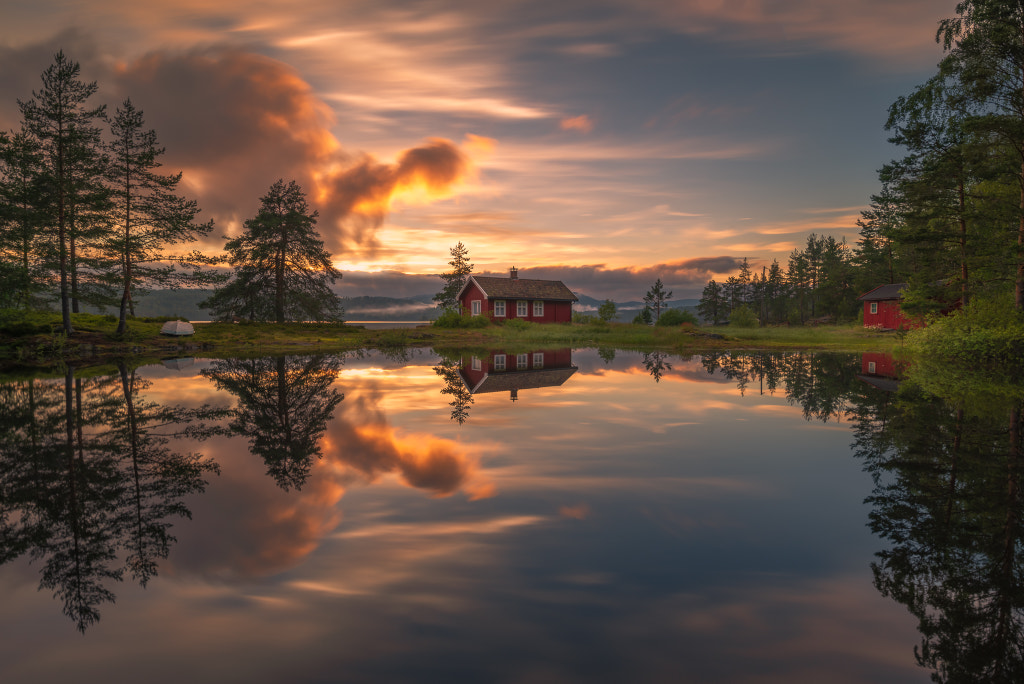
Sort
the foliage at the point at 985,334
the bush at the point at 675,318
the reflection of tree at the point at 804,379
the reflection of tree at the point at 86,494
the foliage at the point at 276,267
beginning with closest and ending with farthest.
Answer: the reflection of tree at the point at 86,494 → the reflection of tree at the point at 804,379 → the foliage at the point at 985,334 → the foliage at the point at 276,267 → the bush at the point at 675,318

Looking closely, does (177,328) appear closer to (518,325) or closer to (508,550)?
(518,325)

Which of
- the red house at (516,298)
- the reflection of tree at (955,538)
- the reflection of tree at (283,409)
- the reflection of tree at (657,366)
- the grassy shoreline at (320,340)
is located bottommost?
the reflection of tree at (955,538)

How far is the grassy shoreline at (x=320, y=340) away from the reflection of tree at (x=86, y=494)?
18572 millimetres

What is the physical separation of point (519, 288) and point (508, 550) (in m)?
54.6

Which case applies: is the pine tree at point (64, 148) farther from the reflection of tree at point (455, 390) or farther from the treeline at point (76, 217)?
the reflection of tree at point (455, 390)

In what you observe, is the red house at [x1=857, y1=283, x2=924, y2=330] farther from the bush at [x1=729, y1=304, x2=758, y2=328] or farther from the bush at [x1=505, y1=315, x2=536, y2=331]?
the bush at [x1=505, y1=315, x2=536, y2=331]

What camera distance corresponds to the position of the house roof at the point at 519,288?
56.5 m

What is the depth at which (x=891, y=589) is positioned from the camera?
4.54m

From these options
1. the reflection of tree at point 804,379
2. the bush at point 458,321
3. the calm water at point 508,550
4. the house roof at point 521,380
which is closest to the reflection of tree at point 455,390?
the house roof at point 521,380

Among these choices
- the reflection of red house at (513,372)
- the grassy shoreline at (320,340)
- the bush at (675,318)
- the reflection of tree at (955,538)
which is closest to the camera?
the reflection of tree at (955,538)

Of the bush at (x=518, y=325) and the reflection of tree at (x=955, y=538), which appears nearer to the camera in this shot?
the reflection of tree at (x=955, y=538)

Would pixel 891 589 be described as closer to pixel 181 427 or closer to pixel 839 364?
pixel 181 427

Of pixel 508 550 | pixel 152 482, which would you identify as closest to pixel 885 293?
pixel 508 550

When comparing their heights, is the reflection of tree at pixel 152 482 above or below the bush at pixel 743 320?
below
